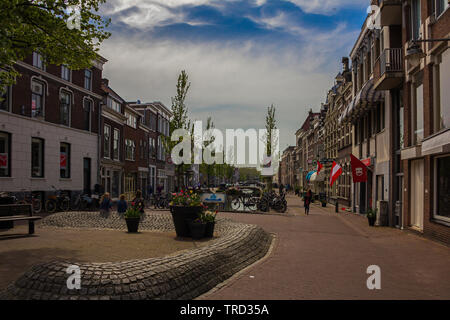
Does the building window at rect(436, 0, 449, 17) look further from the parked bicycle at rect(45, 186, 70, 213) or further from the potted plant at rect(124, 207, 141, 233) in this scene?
the parked bicycle at rect(45, 186, 70, 213)

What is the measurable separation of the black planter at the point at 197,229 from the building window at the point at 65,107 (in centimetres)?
1784

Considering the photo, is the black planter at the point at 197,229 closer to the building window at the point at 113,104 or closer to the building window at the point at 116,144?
the building window at the point at 113,104

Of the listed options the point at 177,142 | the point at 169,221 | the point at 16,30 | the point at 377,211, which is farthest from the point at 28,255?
the point at 177,142

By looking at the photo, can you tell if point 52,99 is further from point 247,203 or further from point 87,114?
point 247,203

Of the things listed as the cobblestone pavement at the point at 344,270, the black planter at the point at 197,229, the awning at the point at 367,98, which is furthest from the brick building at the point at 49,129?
the awning at the point at 367,98

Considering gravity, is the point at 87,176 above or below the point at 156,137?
below

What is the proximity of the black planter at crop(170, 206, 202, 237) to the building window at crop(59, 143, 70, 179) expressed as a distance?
16661 millimetres

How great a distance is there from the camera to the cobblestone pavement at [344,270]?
20.4ft

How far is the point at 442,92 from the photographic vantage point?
11836 millimetres

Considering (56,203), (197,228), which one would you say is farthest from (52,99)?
(197,228)

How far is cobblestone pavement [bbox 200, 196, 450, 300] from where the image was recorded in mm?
6203

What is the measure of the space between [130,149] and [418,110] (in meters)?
30.0

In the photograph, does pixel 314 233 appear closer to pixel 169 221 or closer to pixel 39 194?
pixel 169 221

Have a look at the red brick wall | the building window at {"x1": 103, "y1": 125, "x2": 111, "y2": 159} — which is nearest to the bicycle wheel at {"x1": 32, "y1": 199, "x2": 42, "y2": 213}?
the red brick wall
